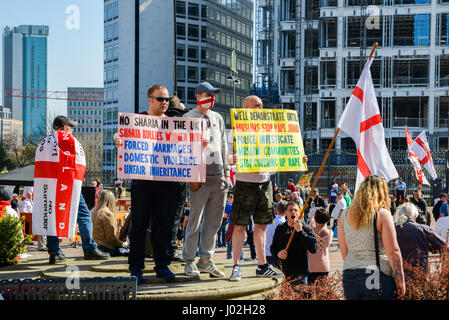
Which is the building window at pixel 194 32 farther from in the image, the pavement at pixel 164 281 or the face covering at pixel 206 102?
the face covering at pixel 206 102

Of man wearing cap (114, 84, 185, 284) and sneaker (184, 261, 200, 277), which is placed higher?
man wearing cap (114, 84, 185, 284)

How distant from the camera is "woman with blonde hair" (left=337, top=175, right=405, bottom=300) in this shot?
522 cm

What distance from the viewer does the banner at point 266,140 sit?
7004 millimetres

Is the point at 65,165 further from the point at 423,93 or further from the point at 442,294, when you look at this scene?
the point at 423,93

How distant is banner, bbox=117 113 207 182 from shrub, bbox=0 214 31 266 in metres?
3.01

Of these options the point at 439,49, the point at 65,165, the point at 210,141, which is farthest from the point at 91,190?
the point at 439,49

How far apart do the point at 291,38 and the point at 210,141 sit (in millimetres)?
52680

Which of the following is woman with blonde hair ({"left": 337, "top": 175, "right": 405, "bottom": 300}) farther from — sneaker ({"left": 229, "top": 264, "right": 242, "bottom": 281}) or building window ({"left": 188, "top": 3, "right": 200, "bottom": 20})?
building window ({"left": 188, "top": 3, "right": 200, "bottom": 20})

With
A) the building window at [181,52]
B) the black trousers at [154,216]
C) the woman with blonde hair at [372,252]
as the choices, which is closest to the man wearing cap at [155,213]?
the black trousers at [154,216]

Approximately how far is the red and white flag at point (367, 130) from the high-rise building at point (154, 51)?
7447 cm

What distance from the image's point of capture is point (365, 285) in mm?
5258

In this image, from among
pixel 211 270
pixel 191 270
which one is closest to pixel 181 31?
pixel 211 270

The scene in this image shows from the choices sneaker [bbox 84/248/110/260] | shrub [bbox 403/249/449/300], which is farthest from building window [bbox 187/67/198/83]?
shrub [bbox 403/249/449/300]
